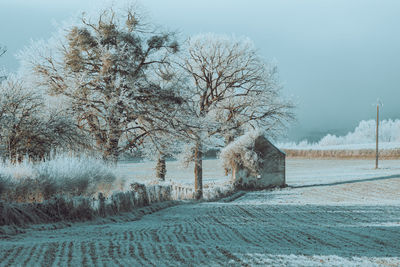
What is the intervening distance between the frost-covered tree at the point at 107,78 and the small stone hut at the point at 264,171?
13.7 m

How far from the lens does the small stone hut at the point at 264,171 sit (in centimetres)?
3400

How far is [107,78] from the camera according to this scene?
20469 millimetres

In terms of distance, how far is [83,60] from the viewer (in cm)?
2067

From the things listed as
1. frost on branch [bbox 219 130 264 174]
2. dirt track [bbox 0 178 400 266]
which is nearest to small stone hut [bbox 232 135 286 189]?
frost on branch [bbox 219 130 264 174]

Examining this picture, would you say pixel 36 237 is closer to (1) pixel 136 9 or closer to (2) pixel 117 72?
(2) pixel 117 72

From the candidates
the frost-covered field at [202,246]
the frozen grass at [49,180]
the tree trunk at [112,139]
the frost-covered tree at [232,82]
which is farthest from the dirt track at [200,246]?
the frost-covered tree at [232,82]

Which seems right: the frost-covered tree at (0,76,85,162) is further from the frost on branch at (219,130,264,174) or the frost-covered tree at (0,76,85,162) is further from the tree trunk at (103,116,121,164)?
the frost on branch at (219,130,264,174)

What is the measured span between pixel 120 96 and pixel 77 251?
1447cm

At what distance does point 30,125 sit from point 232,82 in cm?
1768

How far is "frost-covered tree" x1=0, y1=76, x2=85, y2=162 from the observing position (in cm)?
1659

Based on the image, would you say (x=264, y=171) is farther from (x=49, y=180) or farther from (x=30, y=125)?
(x=49, y=180)

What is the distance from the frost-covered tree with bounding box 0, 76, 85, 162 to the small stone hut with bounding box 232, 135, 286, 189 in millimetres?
17451

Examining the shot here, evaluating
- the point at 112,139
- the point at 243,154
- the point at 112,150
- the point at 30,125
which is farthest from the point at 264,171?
the point at 30,125

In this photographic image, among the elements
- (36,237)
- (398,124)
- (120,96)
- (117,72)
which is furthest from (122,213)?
(398,124)
